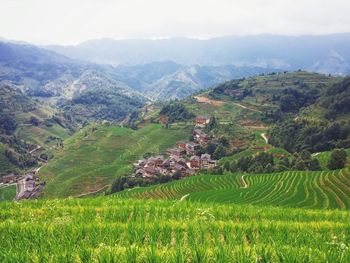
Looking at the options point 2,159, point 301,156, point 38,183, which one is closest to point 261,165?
point 301,156

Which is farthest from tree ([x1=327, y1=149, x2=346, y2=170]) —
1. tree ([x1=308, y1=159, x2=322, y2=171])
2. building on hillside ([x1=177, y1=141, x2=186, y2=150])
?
building on hillside ([x1=177, y1=141, x2=186, y2=150])

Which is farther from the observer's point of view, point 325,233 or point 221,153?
point 221,153

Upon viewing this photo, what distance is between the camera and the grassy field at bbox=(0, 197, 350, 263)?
202 inches

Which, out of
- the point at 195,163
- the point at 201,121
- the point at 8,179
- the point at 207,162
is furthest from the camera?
the point at 201,121

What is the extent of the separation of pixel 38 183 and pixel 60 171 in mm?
8305

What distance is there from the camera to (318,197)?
59688 millimetres

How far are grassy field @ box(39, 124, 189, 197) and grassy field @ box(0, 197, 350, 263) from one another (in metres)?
96.4

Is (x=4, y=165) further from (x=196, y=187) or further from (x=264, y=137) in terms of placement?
(x=264, y=137)

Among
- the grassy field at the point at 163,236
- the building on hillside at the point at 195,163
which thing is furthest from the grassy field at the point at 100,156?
the grassy field at the point at 163,236

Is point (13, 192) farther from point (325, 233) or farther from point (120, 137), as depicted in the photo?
point (325, 233)

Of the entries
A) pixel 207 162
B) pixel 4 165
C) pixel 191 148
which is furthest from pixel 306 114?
pixel 4 165

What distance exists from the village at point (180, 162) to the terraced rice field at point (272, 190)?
46.7 ft

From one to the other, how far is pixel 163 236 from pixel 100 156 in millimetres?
131722

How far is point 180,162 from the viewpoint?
113938 mm
